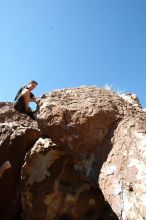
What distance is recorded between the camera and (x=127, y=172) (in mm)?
4895

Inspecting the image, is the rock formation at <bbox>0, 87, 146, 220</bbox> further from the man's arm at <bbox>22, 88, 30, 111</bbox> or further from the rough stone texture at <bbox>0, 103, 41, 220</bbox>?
the man's arm at <bbox>22, 88, 30, 111</bbox>

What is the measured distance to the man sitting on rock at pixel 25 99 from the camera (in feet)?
26.0

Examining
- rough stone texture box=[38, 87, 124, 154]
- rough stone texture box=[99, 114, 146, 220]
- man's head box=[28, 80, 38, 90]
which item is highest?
man's head box=[28, 80, 38, 90]

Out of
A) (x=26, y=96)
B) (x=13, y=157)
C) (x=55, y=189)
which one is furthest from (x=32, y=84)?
(x=55, y=189)

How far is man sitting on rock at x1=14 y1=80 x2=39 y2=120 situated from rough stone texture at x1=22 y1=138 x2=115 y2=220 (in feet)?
3.63

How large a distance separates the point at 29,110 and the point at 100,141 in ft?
9.79

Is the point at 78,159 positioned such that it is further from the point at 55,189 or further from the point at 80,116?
the point at 55,189

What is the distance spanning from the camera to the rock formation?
16.1 feet

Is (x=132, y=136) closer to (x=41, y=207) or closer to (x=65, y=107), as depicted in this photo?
(x=65, y=107)

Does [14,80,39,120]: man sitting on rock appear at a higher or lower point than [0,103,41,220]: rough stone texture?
higher

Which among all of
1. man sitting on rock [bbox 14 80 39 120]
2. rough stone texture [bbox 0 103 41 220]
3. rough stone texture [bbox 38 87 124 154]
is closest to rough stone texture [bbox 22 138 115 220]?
rough stone texture [bbox 0 103 41 220]

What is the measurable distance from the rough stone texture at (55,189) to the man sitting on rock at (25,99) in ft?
3.63

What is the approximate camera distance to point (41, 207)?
6668 millimetres

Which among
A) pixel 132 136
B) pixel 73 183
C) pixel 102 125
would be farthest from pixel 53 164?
pixel 132 136
